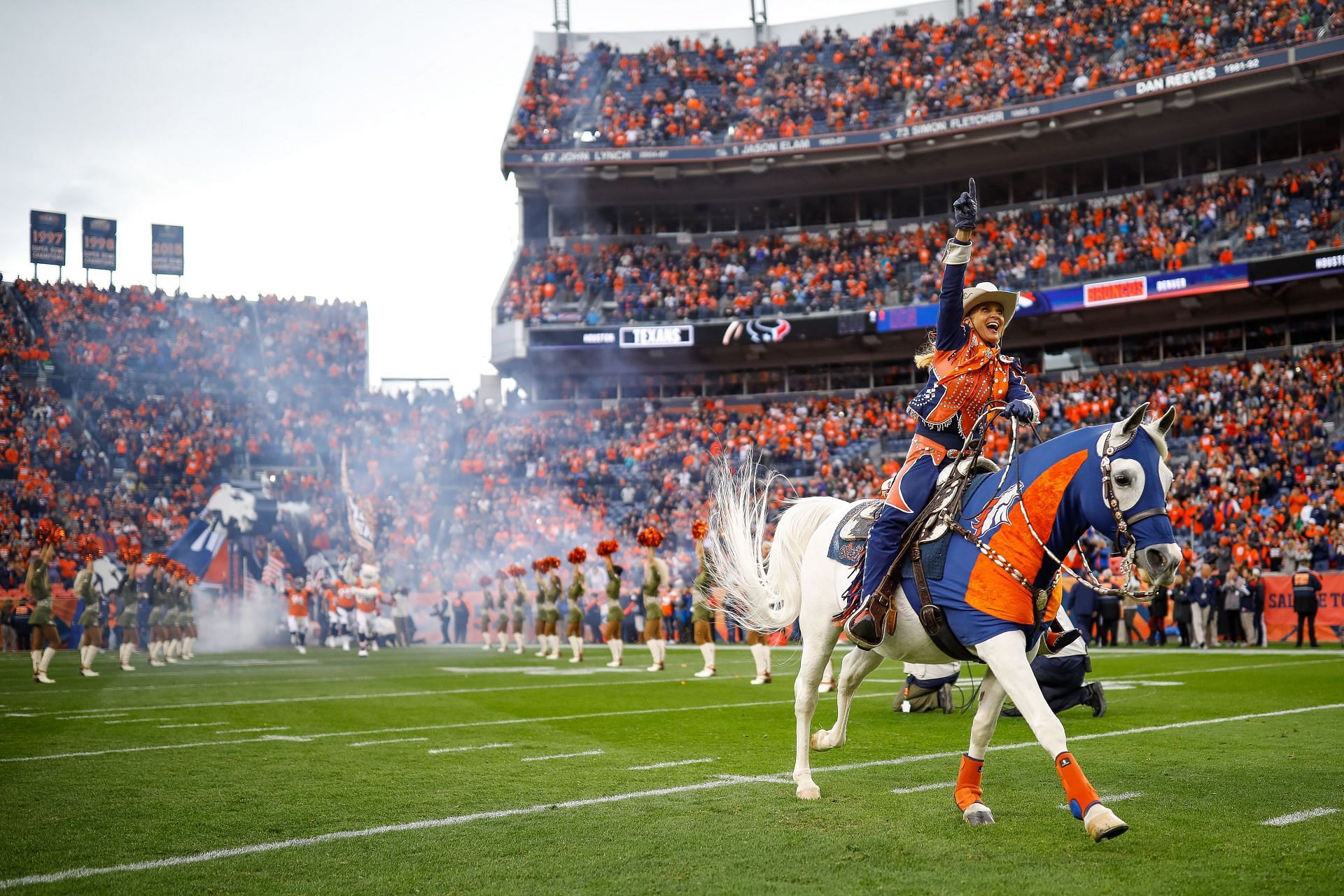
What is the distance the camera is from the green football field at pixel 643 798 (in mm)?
5117

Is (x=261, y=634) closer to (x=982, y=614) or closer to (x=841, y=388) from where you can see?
(x=841, y=388)

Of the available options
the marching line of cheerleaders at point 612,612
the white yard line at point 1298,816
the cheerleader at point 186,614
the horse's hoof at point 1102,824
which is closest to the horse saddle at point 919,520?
the horse's hoof at point 1102,824

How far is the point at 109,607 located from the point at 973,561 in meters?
30.4

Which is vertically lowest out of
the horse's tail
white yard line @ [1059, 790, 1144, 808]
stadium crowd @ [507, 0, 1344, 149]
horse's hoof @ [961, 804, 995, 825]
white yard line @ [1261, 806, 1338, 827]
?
white yard line @ [1059, 790, 1144, 808]

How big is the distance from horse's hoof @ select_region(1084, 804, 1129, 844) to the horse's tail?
2602 mm

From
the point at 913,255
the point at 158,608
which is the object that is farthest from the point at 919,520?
the point at 913,255

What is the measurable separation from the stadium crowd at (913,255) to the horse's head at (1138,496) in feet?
103

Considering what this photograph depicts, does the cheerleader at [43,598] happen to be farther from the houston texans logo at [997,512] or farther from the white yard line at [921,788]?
the houston texans logo at [997,512]

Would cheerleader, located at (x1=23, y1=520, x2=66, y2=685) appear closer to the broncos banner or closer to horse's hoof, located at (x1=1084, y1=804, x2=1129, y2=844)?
the broncos banner

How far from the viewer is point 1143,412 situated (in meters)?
5.55

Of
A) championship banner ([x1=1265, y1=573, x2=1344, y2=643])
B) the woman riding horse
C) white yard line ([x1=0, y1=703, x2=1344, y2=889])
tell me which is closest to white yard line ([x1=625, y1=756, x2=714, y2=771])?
white yard line ([x1=0, y1=703, x2=1344, y2=889])

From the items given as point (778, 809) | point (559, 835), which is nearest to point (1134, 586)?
point (778, 809)

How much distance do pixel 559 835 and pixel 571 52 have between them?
48330mm

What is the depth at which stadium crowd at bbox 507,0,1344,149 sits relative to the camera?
3684 cm
